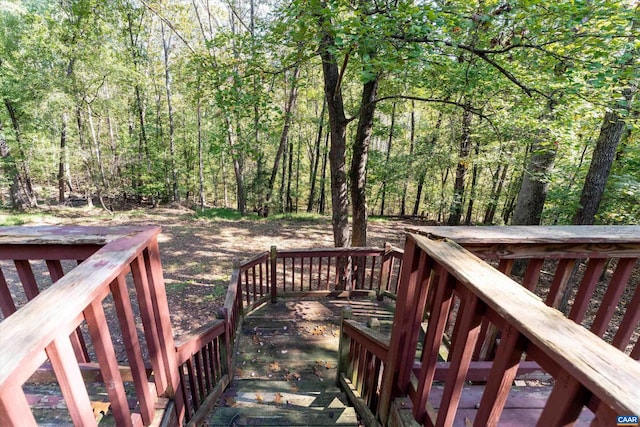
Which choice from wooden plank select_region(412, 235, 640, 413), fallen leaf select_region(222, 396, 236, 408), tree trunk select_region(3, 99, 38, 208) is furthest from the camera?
tree trunk select_region(3, 99, 38, 208)

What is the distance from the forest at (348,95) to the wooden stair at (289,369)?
1.58m

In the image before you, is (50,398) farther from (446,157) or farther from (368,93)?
(446,157)

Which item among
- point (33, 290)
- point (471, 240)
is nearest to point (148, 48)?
point (33, 290)

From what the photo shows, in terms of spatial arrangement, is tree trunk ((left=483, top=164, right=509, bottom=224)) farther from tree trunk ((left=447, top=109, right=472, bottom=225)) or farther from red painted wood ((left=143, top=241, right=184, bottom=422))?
red painted wood ((left=143, top=241, right=184, bottom=422))

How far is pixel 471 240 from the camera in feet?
4.69

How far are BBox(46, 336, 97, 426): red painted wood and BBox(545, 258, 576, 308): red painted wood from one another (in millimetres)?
2196

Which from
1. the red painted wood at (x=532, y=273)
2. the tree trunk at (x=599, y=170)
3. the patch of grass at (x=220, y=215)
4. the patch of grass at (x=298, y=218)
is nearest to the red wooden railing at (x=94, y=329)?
the red painted wood at (x=532, y=273)

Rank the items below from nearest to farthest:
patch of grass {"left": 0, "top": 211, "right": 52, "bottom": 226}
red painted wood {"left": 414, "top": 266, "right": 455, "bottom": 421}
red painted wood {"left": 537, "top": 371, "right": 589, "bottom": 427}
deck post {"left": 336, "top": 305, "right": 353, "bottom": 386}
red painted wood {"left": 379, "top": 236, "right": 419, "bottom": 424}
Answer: red painted wood {"left": 537, "top": 371, "right": 589, "bottom": 427}, red painted wood {"left": 414, "top": 266, "right": 455, "bottom": 421}, red painted wood {"left": 379, "top": 236, "right": 419, "bottom": 424}, deck post {"left": 336, "top": 305, "right": 353, "bottom": 386}, patch of grass {"left": 0, "top": 211, "right": 52, "bottom": 226}

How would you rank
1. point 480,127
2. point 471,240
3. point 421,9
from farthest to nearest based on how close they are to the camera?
point 480,127 → point 421,9 → point 471,240

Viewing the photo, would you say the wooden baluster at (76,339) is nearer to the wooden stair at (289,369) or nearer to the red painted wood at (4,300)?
the red painted wood at (4,300)

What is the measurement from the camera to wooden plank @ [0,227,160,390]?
752 millimetres

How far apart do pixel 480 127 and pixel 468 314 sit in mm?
7352

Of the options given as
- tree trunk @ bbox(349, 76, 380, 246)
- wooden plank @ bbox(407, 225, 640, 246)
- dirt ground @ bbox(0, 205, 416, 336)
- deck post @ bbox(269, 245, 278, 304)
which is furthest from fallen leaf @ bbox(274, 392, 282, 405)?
tree trunk @ bbox(349, 76, 380, 246)

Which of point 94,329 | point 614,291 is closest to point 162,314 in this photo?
point 94,329
